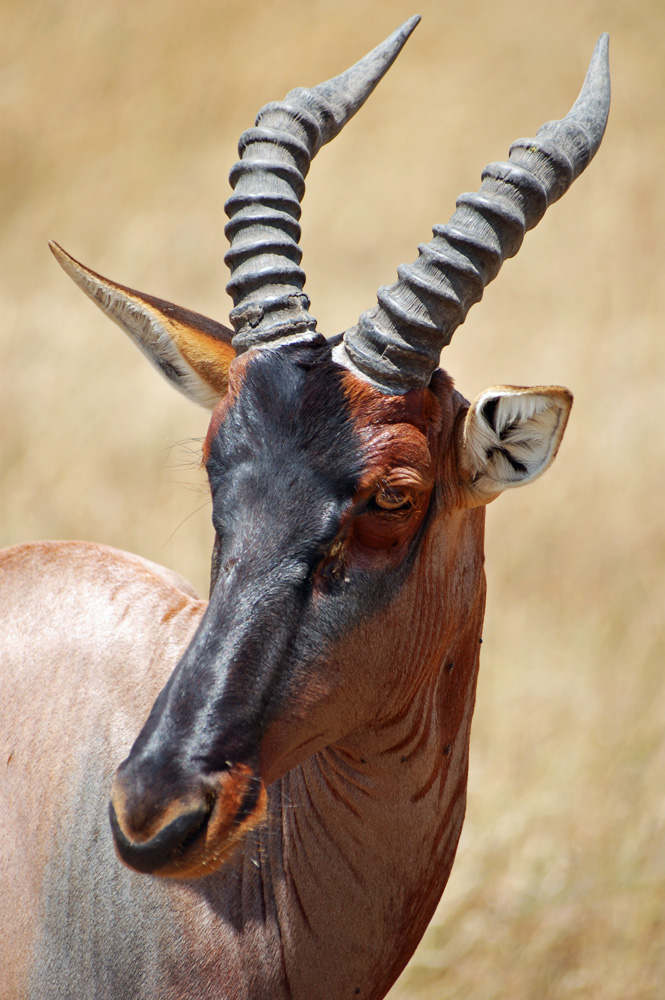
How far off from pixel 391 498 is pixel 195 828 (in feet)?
3.87

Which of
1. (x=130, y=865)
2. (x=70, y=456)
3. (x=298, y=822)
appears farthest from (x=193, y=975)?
(x=70, y=456)

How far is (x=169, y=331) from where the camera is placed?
3873 mm

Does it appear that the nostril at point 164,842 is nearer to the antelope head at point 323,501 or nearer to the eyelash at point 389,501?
the antelope head at point 323,501

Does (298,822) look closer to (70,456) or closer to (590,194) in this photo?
(70,456)

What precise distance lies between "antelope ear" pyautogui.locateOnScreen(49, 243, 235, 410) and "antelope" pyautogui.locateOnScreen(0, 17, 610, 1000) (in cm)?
1

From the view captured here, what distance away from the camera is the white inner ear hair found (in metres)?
3.25

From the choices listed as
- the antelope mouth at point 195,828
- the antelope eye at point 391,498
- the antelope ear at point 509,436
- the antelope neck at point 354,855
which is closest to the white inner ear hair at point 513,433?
the antelope ear at point 509,436

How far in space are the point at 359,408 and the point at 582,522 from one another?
21.7ft

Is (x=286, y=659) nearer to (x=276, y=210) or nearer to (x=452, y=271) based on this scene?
(x=452, y=271)

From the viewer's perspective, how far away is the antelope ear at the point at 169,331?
388 cm

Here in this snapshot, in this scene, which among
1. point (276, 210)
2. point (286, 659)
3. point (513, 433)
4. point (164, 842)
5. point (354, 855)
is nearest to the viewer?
point (164, 842)

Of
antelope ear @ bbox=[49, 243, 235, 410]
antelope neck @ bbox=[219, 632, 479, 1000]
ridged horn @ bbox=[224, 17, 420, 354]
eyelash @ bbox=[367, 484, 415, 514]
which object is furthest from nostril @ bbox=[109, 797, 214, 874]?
antelope ear @ bbox=[49, 243, 235, 410]

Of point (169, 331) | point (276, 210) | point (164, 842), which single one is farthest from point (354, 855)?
point (276, 210)

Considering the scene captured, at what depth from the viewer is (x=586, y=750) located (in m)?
8.45
